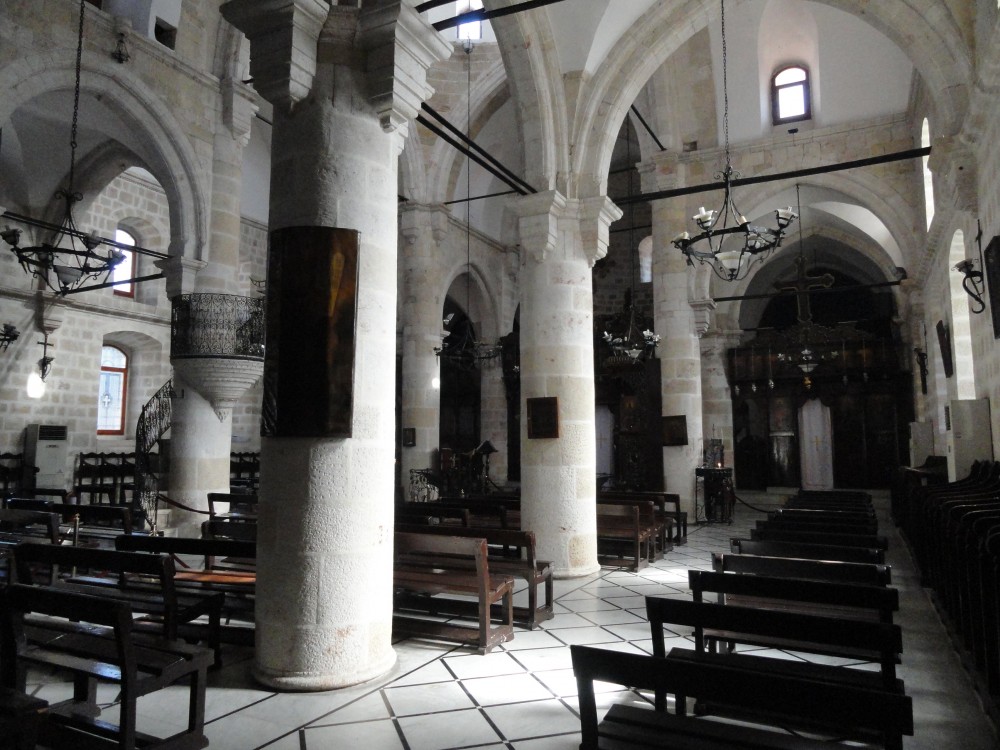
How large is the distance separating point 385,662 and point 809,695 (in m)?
3.03

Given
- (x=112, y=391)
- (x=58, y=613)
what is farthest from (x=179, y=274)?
(x=58, y=613)

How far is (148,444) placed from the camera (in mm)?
11328

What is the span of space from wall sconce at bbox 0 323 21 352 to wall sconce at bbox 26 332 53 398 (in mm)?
701

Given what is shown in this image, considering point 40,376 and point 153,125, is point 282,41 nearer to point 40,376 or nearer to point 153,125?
point 153,125

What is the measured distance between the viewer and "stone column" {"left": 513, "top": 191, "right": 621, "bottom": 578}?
7.53 m

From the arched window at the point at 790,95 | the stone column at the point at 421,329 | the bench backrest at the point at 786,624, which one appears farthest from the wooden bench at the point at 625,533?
the arched window at the point at 790,95

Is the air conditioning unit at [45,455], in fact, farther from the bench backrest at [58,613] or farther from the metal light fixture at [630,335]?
the bench backrest at [58,613]

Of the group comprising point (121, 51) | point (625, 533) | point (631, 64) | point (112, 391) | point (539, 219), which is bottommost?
point (625, 533)

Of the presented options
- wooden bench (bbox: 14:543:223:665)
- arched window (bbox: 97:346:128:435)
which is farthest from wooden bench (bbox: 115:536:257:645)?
arched window (bbox: 97:346:128:435)

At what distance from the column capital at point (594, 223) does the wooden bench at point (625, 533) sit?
3.07 m

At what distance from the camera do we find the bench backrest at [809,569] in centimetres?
381

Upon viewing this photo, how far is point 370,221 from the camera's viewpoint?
175 inches

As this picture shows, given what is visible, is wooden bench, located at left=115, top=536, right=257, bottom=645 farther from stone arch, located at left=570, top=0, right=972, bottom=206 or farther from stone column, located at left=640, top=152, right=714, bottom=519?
stone column, located at left=640, top=152, right=714, bottom=519

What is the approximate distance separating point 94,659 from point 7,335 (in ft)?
39.3
